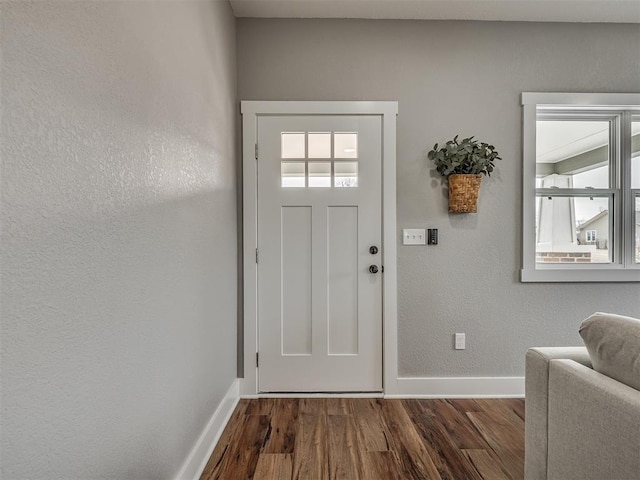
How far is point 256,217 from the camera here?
2502 mm

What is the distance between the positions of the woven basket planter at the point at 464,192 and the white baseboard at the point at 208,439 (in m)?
1.94

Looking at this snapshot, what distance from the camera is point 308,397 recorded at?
2473 mm

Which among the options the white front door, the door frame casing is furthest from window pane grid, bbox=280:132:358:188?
the door frame casing

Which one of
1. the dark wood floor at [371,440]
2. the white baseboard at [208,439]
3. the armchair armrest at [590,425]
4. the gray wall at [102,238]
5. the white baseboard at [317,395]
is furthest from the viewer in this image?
the white baseboard at [317,395]

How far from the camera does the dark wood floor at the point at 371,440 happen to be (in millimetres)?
1696

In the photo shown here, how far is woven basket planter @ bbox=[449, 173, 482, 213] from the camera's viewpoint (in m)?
2.40

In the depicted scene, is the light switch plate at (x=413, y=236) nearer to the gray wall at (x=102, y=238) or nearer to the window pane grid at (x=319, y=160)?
the window pane grid at (x=319, y=160)

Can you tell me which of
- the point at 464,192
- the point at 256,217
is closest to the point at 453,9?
the point at 464,192

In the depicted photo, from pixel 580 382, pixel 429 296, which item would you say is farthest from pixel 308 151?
pixel 580 382

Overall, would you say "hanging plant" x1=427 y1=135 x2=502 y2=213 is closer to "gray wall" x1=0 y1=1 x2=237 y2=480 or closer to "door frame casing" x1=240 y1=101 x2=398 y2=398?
"door frame casing" x1=240 y1=101 x2=398 y2=398

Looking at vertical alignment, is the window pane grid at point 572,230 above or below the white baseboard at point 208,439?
above

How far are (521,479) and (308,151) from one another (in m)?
2.17

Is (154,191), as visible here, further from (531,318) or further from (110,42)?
(531,318)

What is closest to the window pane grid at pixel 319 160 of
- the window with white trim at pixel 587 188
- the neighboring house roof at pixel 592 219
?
the window with white trim at pixel 587 188
